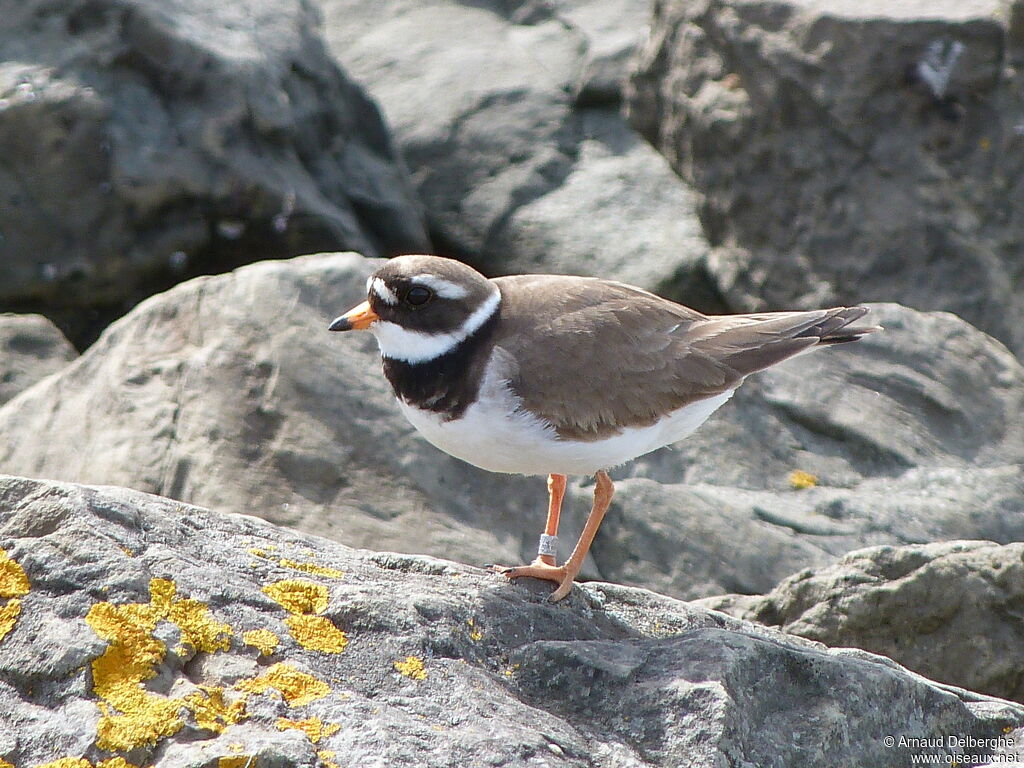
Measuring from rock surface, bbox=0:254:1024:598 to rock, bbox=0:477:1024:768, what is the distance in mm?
2089

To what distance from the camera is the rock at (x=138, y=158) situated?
31.6 ft

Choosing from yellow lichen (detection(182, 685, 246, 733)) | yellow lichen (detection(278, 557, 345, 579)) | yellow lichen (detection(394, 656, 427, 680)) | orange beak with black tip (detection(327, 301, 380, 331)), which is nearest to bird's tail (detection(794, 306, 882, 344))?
orange beak with black tip (detection(327, 301, 380, 331))

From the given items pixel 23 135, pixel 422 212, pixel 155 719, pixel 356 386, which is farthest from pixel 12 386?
pixel 155 719

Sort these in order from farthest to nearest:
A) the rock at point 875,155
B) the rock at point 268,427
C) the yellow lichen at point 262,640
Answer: the rock at point 875,155
the rock at point 268,427
the yellow lichen at point 262,640

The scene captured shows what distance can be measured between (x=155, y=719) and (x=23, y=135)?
7293 millimetres

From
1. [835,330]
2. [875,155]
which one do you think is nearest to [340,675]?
[835,330]

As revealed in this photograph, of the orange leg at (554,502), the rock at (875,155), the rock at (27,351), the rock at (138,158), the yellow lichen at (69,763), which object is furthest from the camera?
the rock at (875,155)

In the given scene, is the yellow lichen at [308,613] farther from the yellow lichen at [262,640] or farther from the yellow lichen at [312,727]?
the yellow lichen at [312,727]

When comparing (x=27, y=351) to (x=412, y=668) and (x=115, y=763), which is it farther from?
(x=115, y=763)

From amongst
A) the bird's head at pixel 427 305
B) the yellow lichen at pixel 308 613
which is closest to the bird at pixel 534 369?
the bird's head at pixel 427 305

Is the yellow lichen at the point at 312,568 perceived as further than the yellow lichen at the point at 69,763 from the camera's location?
Yes

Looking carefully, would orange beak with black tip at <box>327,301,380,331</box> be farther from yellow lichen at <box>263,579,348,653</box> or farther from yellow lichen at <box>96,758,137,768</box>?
yellow lichen at <box>96,758,137,768</box>

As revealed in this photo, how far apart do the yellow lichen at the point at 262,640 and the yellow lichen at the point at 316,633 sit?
0.32ft

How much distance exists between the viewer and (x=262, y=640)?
4098mm
